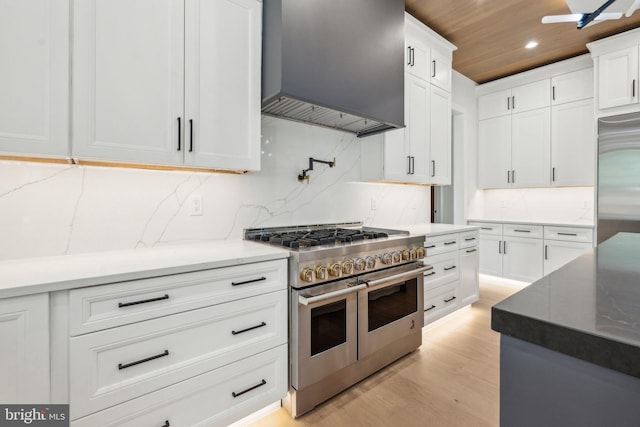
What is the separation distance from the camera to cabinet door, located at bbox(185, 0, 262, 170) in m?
1.60

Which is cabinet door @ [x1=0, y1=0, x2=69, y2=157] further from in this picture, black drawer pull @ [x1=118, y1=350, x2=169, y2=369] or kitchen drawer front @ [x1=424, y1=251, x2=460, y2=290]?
kitchen drawer front @ [x1=424, y1=251, x2=460, y2=290]

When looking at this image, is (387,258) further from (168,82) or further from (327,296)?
(168,82)

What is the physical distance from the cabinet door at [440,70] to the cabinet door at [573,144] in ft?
5.94

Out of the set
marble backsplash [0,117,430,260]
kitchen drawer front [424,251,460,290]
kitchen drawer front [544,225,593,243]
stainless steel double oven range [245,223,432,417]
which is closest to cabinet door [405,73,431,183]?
marble backsplash [0,117,430,260]

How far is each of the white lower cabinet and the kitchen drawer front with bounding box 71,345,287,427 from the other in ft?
4.80

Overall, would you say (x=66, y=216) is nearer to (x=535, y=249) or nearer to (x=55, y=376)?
(x=55, y=376)

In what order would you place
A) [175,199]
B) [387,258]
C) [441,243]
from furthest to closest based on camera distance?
[441,243] → [387,258] → [175,199]

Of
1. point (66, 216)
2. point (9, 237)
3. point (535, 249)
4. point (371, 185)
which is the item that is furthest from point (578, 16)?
point (9, 237)

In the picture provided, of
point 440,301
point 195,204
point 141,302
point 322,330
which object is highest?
point 195,204

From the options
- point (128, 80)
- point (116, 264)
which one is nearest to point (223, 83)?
point (128, 80)

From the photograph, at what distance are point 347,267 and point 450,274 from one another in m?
1.50

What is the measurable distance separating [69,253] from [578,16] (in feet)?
10.7

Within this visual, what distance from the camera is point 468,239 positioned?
304 centimetres

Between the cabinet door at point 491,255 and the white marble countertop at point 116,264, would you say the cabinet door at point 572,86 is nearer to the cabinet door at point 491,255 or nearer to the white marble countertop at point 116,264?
the cabinet door at point 491,255
